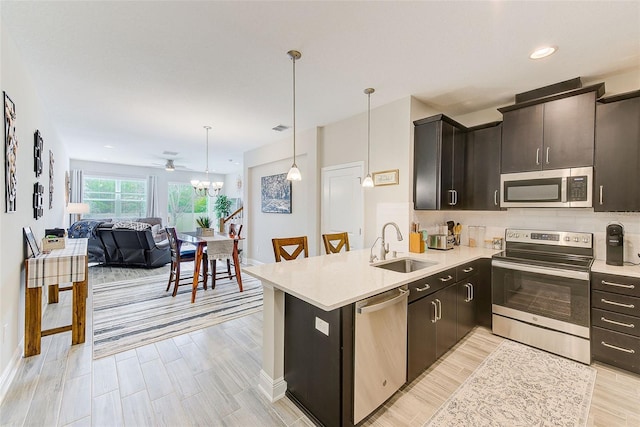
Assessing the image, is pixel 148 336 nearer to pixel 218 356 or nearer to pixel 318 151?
pixel 218 356

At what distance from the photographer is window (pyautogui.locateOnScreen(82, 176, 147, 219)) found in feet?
26.9

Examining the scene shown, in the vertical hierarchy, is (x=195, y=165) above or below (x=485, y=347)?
above

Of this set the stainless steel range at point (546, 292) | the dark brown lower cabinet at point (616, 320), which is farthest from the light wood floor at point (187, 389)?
the stainless steel range at point (546, 292)

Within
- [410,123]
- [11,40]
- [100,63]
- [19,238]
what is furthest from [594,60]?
[19,238]

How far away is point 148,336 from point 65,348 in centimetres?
68

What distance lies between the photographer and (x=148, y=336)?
2.80 m

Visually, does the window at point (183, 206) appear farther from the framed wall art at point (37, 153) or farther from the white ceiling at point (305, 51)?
the framed wall art at point (37, 153)

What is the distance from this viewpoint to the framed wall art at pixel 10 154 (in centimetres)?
203

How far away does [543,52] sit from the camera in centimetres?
225

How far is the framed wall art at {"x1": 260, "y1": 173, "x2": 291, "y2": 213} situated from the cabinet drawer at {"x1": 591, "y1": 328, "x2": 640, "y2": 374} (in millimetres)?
4333

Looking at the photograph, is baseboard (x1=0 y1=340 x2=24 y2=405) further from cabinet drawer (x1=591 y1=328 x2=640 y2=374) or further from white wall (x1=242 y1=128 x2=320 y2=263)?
cabinet drawer (x1=591 y1=328 x2=640 y2=374)

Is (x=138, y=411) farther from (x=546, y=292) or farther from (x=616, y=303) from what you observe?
(x=616, y=303)

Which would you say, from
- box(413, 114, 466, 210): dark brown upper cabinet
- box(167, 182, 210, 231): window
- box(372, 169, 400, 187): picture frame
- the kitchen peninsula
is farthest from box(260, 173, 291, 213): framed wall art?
box(167, 182, 210, 231): window

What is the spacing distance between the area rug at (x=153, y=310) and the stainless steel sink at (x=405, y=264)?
6.39ft
